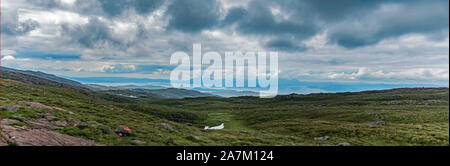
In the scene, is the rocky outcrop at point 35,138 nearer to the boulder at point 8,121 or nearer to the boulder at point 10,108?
the boulder at point 8,121

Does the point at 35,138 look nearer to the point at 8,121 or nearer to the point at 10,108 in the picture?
the point at 8,121

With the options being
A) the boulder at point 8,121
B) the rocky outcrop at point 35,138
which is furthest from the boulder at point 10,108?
the rocky outcrop at point 35,138

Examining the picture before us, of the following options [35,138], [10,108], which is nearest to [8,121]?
[35,138]

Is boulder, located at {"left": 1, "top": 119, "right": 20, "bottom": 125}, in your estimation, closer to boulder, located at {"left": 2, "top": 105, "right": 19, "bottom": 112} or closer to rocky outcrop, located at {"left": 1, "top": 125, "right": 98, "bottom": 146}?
rocky outcrop, located at {"left": 1, "top": 125, "right": 98, "bottom": 146}

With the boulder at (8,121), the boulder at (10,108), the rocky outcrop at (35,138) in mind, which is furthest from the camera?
the boulder at (10,108)

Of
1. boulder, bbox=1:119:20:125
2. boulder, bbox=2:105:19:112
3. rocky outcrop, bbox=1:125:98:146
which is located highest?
boulder, bbox=2:105:19:112

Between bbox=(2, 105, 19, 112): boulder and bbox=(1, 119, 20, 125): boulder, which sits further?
bbox=(2, 105, 19, 112): boulder

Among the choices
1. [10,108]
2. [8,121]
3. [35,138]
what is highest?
[10,108]

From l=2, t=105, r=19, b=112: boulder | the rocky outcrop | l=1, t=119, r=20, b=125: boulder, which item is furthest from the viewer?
l=2, t=105, r=19, b=112: boulder

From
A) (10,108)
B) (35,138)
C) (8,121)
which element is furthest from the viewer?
(10,108)

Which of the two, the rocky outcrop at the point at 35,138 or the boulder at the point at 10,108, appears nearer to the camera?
the rocky outcrop at the point at 35,138

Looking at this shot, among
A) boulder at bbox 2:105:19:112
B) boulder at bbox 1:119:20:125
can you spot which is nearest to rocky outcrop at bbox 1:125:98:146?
boulder at bbox 1:119:20:125

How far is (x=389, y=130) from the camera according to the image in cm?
3903
